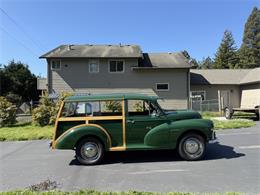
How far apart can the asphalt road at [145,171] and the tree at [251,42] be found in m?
56.2

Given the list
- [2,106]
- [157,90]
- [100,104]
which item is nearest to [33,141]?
[100,104]

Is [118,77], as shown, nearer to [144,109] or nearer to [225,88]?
[225,88]

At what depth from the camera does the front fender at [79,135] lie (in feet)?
25.7

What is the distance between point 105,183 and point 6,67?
45.1 meters

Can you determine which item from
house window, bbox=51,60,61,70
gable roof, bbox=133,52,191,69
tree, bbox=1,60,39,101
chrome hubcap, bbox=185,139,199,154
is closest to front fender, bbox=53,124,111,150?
chrome hubcap, bbox=185,139,199,154

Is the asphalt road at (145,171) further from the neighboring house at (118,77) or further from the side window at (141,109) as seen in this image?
the neighboring house at (118,77)

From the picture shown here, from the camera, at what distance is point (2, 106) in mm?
19422

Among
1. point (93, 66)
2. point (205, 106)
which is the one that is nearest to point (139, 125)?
point (93, 66)

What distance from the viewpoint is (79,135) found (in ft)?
25.7

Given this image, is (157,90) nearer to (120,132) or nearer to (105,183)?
(120,132)

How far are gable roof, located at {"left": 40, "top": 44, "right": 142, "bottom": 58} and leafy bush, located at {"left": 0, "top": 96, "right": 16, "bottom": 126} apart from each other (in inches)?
279

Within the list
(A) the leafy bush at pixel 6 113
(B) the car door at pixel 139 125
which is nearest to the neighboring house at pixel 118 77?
(A) the leafy bush at pixel 6 113

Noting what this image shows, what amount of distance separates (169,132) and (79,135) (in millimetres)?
2593

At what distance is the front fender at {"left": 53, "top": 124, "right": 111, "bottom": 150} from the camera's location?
784cm
